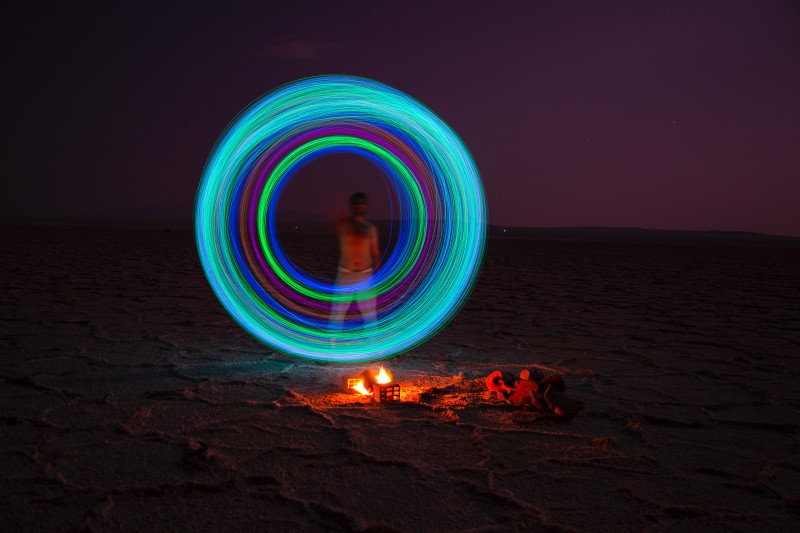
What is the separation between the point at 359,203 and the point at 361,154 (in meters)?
2.15

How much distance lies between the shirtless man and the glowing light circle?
10cm

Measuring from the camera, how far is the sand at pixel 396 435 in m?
2.61

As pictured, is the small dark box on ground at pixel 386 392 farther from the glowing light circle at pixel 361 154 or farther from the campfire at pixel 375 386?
the glowing light circle at pixel 361 154

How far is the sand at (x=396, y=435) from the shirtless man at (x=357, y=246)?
782 mm

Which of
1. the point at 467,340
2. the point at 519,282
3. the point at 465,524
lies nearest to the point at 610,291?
the point at 519,282

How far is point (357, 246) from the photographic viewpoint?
5258 mm

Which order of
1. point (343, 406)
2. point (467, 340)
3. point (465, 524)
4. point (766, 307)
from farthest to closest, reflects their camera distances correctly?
point (766, 307), point (467, 340), point (343, 406), point (465, 524)

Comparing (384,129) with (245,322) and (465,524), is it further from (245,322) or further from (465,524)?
(465,524)

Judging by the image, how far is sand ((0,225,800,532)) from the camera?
2.61 metres

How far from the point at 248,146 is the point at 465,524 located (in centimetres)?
453

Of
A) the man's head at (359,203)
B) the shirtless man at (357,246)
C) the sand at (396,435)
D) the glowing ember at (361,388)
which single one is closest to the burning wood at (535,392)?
the sand at (396,435)

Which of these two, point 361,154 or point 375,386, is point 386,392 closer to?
point 375,386

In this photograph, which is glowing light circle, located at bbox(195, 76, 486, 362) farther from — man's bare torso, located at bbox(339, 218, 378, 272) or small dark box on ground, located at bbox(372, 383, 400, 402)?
small dark box on ground, located at bbox(372, 383, 400, 402)

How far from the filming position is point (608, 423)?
3.79m
